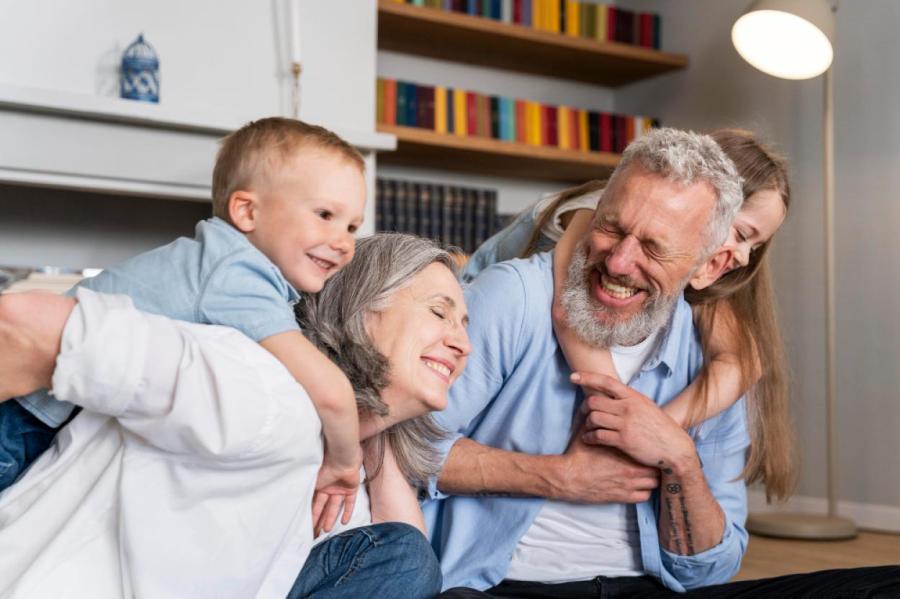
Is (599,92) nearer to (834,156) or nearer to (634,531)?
(834,156)

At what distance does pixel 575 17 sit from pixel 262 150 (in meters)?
3.38

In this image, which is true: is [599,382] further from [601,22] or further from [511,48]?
[601,22]

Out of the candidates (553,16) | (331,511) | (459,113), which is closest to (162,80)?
(459,113)

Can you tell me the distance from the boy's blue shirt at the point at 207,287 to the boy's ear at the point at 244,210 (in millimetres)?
118

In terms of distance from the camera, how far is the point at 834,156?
3967 millimetres

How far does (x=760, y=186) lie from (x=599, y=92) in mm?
3155

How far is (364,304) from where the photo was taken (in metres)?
1.29

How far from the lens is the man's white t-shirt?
158 cm

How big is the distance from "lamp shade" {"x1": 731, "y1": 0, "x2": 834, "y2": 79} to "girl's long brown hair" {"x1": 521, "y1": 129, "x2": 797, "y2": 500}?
1692mm

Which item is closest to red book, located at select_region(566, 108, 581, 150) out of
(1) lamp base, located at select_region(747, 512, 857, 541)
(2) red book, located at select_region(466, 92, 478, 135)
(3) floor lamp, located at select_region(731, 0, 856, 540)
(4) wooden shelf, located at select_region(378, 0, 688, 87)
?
(4) wooden shelf, located at select_region(378, 0, 688, 87)

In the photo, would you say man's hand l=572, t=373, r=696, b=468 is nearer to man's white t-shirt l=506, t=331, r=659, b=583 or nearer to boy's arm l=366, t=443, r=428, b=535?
man's white t-shirt l=506, t=331, r=659, b=583

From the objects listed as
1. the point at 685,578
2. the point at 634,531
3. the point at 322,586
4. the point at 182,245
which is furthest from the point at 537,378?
the point at 182,245

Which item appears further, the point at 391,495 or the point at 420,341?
the point at 391,495

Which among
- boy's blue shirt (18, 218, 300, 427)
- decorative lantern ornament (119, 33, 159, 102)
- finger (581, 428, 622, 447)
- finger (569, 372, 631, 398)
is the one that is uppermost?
decorative lantern ornament (119, 33, 159, 102)
